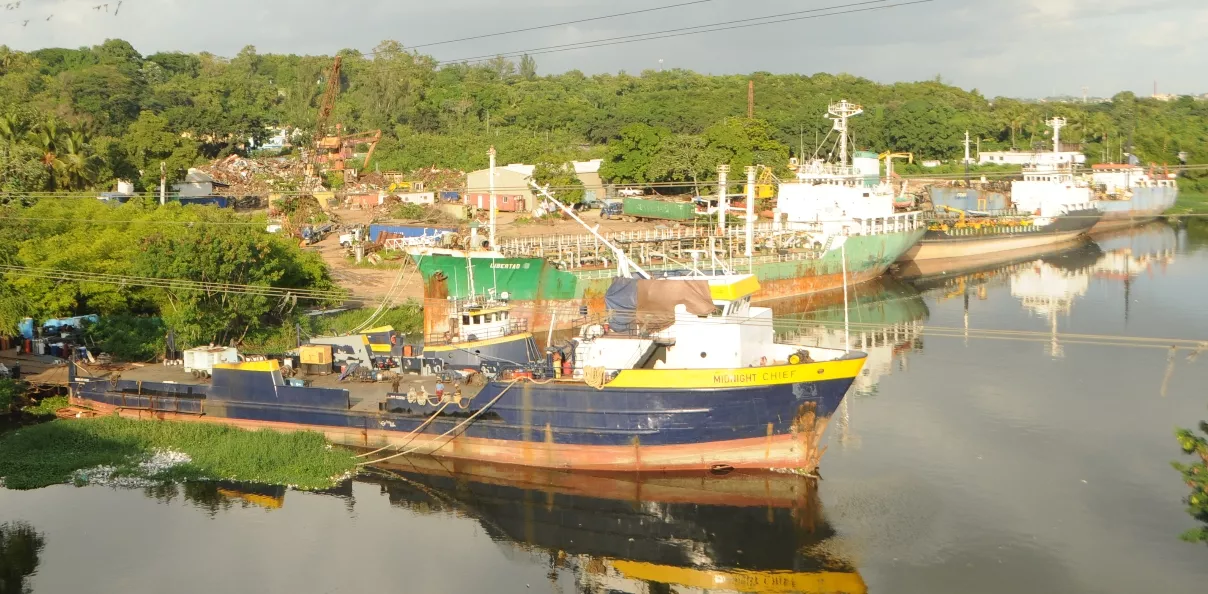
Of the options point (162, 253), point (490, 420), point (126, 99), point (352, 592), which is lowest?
point (352, 592)

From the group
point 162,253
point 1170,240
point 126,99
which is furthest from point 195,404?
point 126,99

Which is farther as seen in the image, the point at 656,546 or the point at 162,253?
the point at 162,253

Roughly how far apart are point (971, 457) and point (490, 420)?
11608 millimetres

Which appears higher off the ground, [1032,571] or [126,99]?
[126,99]

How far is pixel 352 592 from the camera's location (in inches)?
768

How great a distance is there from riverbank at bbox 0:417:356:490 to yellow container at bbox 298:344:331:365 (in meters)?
2.96

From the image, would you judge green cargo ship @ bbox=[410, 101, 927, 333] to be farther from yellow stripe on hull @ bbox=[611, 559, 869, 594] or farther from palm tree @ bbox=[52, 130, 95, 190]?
palm tree @ bbox=[52, 130, 95, 190]

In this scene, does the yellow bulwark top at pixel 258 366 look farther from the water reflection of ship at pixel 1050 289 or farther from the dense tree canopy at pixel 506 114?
the dense tree canopy at pixel 506 114

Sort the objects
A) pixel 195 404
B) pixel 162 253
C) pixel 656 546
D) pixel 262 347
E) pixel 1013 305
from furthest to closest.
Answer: pixel 1013 305 → pixel 262 347 → pixel 162 253 → pixel 195 404 → pixel 656 546

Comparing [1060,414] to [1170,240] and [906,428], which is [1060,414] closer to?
[906,428]

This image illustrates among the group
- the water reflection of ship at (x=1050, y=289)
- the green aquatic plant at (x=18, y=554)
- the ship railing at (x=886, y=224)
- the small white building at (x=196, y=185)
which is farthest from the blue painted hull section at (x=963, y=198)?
the green aquatic plant at (x=18, y=554)

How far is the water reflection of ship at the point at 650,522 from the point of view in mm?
20125

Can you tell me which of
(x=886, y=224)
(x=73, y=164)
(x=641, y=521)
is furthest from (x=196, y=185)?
(x=641, y=521)

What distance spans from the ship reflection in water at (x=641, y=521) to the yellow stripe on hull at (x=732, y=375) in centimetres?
236
